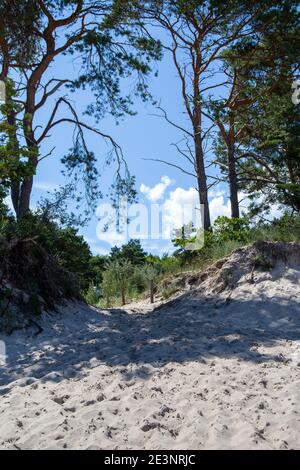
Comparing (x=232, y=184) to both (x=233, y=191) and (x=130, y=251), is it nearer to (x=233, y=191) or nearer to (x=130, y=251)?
(x=233, y=191)

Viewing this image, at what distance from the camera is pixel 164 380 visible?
15.3ft

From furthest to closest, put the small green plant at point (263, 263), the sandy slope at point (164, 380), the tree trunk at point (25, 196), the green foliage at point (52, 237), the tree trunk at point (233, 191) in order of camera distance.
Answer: the tree trunk at point (233, 191) < the tree trunk at point (25, 196) < the green foliage at point (52, 237) < the small green plant at point (263, 263) < the sandy slope at point (164, 380)

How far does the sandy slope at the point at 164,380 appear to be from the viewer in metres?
3.49

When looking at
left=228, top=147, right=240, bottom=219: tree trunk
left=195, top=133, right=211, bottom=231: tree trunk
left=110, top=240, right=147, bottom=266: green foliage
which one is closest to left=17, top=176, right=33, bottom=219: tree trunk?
left=195, top=133, right=211, bottom=231: tree trunk

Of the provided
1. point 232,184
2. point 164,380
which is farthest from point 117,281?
point 164,380

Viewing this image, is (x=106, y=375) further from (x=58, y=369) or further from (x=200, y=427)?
(x=200, y=427)

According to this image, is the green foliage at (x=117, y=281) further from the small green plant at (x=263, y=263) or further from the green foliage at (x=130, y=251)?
the green foliage at (x=130, y=251)

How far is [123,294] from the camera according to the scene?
45.7 ft

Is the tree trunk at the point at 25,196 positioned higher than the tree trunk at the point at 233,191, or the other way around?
the tree trunk at the point at 233,191

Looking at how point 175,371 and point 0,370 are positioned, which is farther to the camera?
point 0,370

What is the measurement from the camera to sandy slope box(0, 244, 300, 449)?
3.49 m

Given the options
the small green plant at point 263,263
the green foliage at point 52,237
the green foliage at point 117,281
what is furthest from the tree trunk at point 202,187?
the small green plant at point 263,263
